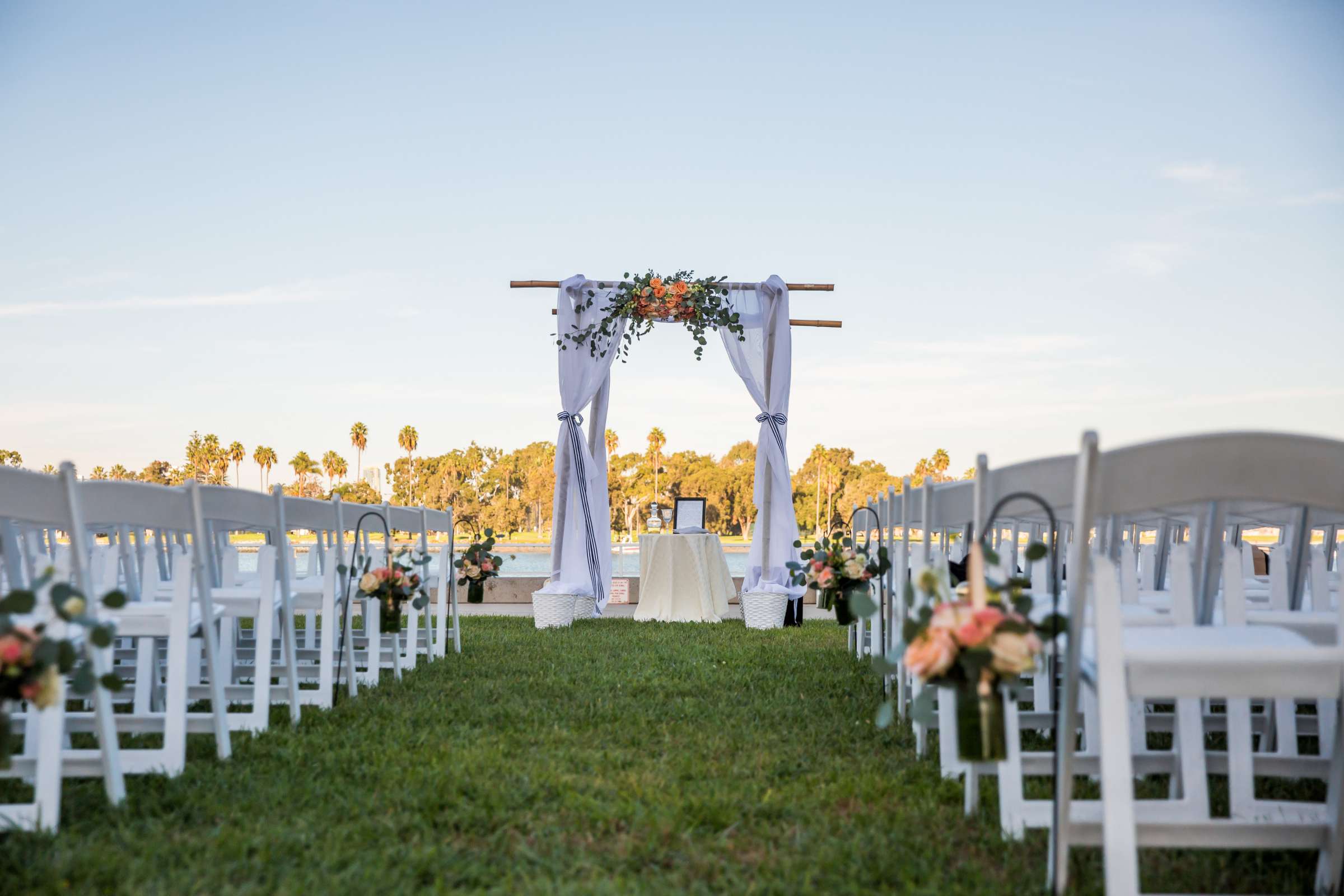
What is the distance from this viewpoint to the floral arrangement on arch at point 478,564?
597 cm

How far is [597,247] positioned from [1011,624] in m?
23.9

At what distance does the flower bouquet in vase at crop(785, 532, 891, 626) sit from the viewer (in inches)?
166

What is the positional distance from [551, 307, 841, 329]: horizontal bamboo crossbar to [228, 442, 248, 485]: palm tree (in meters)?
40.2

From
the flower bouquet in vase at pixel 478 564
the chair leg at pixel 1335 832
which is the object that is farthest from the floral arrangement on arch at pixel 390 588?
the chair leg at pixel 1335 832

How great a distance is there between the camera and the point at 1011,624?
149 cm

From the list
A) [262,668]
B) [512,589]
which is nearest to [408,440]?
[512,589]

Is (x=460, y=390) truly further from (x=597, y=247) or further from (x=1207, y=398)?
(x=1207, y=398)

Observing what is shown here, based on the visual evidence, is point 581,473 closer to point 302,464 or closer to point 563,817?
point 563,817

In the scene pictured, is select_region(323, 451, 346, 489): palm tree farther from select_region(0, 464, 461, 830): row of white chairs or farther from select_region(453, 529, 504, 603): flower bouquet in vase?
select_region(0, 464, 461, 830): row of white chairs

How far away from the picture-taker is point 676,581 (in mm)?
8070

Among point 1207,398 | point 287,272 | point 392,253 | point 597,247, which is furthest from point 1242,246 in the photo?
point 287,272

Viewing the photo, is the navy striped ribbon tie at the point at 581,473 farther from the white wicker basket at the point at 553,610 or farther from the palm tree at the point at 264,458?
the palm tree at the point at 264,458

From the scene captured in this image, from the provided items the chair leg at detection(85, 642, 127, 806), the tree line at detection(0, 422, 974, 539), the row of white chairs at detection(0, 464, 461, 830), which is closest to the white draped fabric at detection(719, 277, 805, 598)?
the row of white chairs at detection(0, 464, 461, 830)

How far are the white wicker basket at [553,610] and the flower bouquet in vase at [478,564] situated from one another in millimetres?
1373
